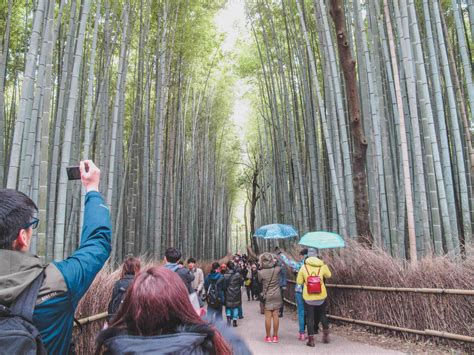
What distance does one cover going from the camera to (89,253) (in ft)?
3.67

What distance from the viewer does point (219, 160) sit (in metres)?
17.9

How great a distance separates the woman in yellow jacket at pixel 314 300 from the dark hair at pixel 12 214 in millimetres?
3449

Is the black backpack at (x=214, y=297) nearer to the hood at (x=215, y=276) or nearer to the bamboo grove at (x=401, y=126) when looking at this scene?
the hood at (x=215, y=276)

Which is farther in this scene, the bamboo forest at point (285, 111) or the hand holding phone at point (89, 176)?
the bamboo forest at point (285, 111)

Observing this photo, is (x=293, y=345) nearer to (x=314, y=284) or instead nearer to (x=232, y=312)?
(x=314, y=284)

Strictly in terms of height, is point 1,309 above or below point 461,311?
above

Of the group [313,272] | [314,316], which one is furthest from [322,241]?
[314,316]

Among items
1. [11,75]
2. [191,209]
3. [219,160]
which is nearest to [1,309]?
[11,75]

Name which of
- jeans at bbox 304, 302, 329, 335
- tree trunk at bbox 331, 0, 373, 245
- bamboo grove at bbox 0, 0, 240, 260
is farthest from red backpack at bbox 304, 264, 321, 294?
bamboo grove at bbox 0, 0, 240, 260

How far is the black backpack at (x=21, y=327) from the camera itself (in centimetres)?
82

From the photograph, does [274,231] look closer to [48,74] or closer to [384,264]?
[384,264]

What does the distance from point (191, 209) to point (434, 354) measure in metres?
8.22

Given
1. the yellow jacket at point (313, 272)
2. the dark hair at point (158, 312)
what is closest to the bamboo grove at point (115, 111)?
the dark hair at point (158, 312)

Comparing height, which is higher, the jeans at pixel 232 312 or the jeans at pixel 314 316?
the jeans at pixel 314 316
